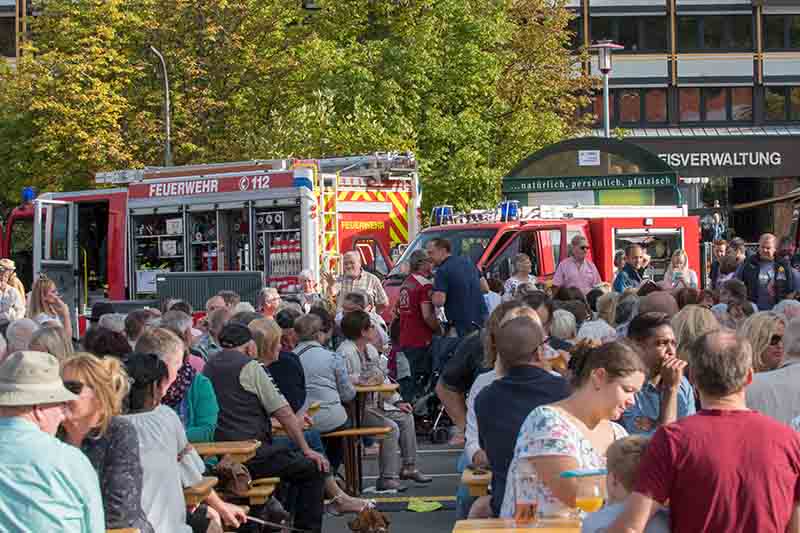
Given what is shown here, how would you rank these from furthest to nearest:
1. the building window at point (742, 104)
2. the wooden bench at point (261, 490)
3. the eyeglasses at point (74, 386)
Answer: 1. the building window at point (742, 104)
2. the wooden bench at point (261, 490)
3. the eyeglasses at point (74, 386)

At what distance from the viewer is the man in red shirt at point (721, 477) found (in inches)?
185

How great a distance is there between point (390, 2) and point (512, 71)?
4671mm

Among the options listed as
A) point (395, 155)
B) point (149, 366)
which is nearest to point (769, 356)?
point (149, 366)

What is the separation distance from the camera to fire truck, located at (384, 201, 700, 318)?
1947 centimetres

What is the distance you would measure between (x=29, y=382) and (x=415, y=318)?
1069 cm

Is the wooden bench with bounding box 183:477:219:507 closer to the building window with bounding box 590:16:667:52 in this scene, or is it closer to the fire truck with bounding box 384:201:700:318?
the fire truck with bounding box 384:201:700:318

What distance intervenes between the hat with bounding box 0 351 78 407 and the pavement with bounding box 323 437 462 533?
5.89 metres

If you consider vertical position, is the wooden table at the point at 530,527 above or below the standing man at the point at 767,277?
below

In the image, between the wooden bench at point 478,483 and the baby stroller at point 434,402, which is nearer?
the wooden bench at point 478,483

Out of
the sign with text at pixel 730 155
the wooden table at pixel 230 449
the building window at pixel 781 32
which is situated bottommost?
the wooden table at pixel 230 449

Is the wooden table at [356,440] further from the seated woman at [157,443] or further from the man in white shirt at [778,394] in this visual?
the man in white shirt at [778,394]

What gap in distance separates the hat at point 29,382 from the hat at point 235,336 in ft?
14.3

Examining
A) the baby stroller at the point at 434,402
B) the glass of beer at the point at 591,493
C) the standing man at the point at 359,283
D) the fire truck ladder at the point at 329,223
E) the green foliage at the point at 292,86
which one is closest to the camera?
the glass of beer at the point at 591,493

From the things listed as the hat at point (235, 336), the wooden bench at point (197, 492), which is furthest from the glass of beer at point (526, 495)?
the hat at point (235, 336)
